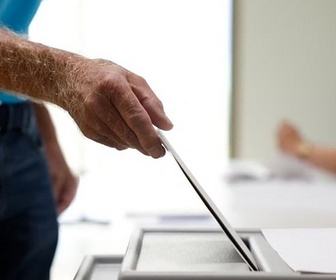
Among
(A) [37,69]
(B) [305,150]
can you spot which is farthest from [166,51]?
(A) [37,69]

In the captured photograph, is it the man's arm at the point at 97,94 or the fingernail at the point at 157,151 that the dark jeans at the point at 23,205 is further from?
the fingernail at the point at 157,151

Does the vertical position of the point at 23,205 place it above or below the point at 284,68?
above

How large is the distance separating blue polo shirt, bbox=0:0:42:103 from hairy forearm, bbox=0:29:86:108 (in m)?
0.39

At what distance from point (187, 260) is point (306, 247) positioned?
115mm

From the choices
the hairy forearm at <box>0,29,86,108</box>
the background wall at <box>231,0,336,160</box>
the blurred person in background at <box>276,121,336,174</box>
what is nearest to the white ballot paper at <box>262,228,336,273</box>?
the hairy forearm at <box>0,29,86,108</box>

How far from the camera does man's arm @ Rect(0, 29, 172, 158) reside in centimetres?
56

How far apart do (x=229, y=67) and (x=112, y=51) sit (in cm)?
63

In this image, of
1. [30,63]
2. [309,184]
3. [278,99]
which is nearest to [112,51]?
[278,99]

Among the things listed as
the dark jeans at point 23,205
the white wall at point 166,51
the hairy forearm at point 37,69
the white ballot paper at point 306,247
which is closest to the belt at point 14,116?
the dark jeans at point 23,205

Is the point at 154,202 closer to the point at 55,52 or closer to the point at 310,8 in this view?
the point at 55,52

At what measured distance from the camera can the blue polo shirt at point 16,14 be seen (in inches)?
41.9

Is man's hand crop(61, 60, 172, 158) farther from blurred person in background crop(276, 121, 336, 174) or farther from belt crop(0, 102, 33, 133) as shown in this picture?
blurred person in background crop(276, 121, 336, 174)

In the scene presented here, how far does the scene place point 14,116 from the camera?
111 centimetres

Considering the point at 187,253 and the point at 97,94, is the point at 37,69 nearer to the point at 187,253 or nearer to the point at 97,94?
the point at 97,94
